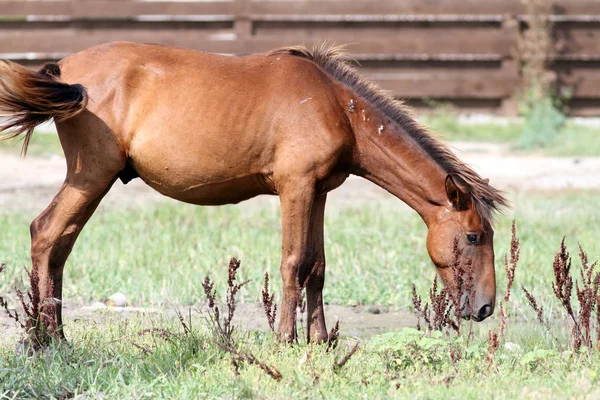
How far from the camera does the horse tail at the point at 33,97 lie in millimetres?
5031

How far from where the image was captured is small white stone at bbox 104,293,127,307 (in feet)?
21.0

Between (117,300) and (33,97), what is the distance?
1.85 m

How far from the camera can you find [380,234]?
8.05 m

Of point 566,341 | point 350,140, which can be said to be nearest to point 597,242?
point 566,341

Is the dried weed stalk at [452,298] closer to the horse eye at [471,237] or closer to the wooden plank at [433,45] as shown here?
the horse eye at [471,237]

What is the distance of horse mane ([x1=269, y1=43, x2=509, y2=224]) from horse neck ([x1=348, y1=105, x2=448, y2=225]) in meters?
0.05

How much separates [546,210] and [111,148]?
17.5ft

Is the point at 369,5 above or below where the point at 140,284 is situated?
above

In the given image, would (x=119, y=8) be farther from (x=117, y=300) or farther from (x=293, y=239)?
(x=293, y=239)

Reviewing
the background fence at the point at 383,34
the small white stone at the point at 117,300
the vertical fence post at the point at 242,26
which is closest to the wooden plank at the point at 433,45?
the background fence at the point at 383,34

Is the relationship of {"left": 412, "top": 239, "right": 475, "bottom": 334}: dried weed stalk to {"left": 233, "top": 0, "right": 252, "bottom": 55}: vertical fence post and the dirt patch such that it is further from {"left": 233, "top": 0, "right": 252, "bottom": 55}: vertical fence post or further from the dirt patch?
{"left": 233, "top": 0, "right": 252, "bottom": 55}: vertical fence post

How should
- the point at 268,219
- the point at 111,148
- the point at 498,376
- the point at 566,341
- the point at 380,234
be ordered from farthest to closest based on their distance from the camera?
the point at 268,219, the point at 380,234, the point at 566,341, the point at 111,148, the point at 498,376

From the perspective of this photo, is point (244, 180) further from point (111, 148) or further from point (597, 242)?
point (597, 242)

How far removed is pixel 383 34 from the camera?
1494cm
